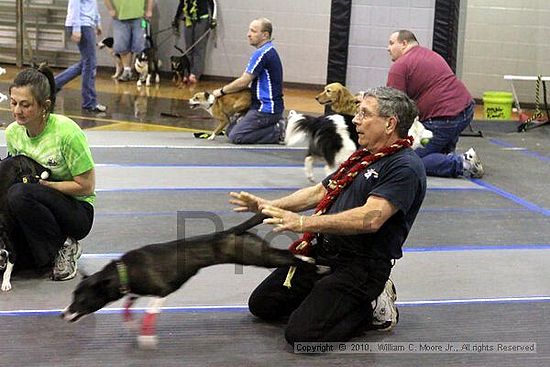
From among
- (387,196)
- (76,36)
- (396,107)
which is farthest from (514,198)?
(76,36)

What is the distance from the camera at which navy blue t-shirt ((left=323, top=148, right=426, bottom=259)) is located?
3.35m

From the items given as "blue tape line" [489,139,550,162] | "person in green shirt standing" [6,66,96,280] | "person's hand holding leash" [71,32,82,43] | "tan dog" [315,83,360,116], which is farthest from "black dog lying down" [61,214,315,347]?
"person's hand holding leash" [71,32,82,43]

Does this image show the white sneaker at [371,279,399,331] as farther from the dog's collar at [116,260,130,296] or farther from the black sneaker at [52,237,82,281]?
the black sneaker at [52,237,82,281]

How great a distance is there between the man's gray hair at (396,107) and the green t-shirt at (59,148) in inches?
56.4

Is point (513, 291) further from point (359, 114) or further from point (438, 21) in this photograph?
point (438, 21)

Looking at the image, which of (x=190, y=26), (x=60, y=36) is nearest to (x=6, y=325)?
(x=190, y=26)

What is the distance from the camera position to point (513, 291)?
4266 millimetres

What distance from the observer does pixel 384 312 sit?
361cm

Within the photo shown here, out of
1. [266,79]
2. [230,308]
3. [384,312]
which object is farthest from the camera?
[266,79]

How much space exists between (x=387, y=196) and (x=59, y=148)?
5.42 ft

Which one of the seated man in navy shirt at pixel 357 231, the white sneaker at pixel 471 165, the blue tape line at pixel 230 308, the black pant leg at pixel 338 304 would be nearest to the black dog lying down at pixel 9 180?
the blue tape line at pixel 230 308

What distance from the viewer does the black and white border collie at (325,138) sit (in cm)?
651

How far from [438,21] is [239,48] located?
17.4 ft

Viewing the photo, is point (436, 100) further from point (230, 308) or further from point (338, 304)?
point (338, 304)
